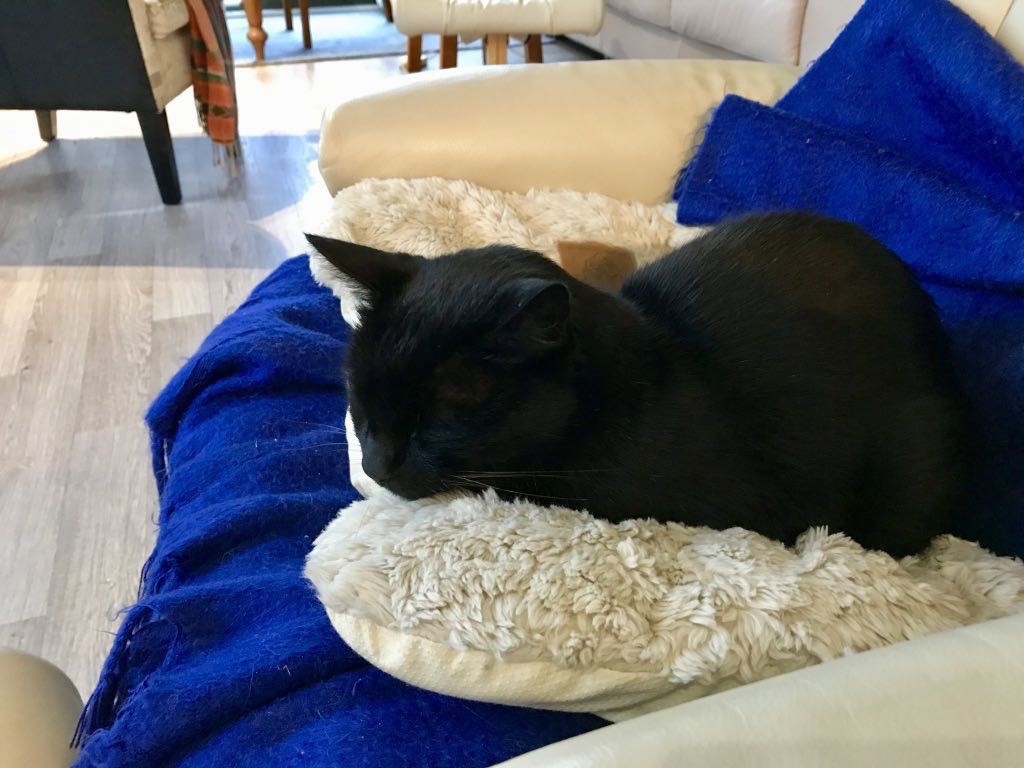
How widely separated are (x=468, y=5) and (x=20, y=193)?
148cm

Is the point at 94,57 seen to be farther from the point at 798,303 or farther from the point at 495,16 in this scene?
the point at 798,303

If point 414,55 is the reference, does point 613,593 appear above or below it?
above

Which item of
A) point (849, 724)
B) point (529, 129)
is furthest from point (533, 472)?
point (529, 129)

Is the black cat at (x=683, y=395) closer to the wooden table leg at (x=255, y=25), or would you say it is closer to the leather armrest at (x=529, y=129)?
the leather armrest at (x=529, y=129)

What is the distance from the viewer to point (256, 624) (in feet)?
2.26

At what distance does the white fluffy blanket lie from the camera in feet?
1.77

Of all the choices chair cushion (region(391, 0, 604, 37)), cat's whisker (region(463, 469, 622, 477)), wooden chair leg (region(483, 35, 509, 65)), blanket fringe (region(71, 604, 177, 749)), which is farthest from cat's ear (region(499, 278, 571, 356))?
wooden chair leg (region(483, 35, 509, 65))

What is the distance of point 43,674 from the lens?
0.58m

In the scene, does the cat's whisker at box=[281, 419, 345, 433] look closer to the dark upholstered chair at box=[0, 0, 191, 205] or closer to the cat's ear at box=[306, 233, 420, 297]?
the cat's ear at box=[306, 233, 420, 297]

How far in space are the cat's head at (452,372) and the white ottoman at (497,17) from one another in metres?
1.67

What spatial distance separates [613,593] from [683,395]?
0.72ft

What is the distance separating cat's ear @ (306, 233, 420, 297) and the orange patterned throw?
1895 millimetres

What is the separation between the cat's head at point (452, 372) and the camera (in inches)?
24.5

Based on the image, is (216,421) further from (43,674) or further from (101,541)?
(101,541)
